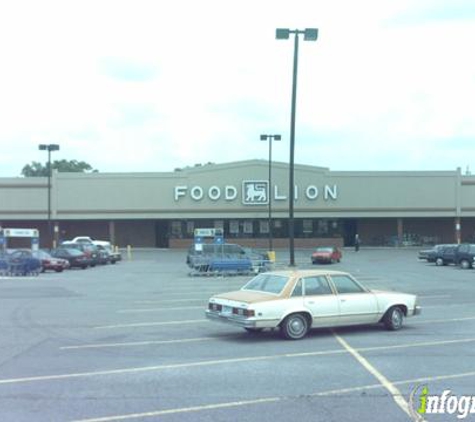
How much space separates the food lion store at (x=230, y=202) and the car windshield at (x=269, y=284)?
180 feet

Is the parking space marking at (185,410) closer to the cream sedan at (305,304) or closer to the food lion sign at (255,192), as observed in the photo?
the cream sedan at (305,304)

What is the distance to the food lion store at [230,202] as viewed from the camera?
69000mm

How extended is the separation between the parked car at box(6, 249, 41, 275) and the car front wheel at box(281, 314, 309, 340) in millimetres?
26567

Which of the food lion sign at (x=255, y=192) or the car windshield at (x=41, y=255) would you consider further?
the food lion sign at (x=255, y=192)

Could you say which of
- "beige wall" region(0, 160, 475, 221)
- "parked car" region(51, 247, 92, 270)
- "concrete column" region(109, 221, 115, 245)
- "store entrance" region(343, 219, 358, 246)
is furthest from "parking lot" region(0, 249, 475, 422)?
"store entrance" region(343, 219, 358, 246)

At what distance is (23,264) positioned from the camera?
123 ft

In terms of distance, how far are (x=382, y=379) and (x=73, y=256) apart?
36.3m

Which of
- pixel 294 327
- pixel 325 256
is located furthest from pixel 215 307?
pixel 325 256

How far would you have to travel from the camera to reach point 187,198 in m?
69.8

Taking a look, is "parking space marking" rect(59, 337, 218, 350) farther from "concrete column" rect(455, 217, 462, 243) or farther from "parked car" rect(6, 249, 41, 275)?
"concrete column" rect(455, 217, 462, 243)

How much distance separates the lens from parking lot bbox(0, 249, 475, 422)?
325 inches

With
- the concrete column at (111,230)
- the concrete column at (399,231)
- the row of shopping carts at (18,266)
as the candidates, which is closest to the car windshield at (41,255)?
the row of shopping carts at (18,266)

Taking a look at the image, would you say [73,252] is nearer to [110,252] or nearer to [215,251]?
[110,252]

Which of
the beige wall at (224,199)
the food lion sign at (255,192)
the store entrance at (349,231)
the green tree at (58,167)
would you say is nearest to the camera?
the beige wall at (224,199)
